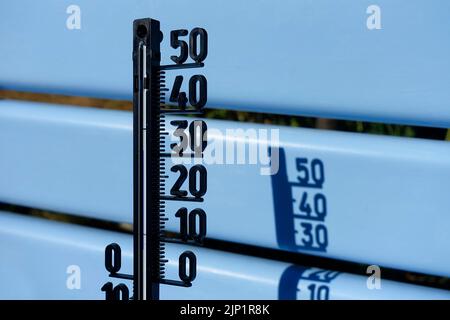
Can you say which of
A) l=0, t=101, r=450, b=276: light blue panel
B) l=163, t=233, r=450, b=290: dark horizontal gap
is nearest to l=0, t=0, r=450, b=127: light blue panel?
l=0, t=101, r=450, b=276: light blue panel

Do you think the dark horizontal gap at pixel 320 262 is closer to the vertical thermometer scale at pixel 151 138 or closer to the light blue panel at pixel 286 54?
the vertical thermometer scale at pixel 151 138

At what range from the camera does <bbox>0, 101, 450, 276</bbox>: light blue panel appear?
4.96 ft

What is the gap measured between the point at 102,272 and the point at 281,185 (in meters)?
0.56

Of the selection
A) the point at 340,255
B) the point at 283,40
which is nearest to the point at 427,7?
the point at 283,40

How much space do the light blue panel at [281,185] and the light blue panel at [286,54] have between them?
7 centimetres

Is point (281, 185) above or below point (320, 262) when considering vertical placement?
above

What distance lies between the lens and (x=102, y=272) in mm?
1897

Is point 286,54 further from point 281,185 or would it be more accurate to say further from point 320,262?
point 320,262

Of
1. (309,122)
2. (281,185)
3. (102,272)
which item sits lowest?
(102,272)

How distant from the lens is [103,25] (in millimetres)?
1895

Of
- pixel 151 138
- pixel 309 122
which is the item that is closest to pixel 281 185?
pixel 309 122
